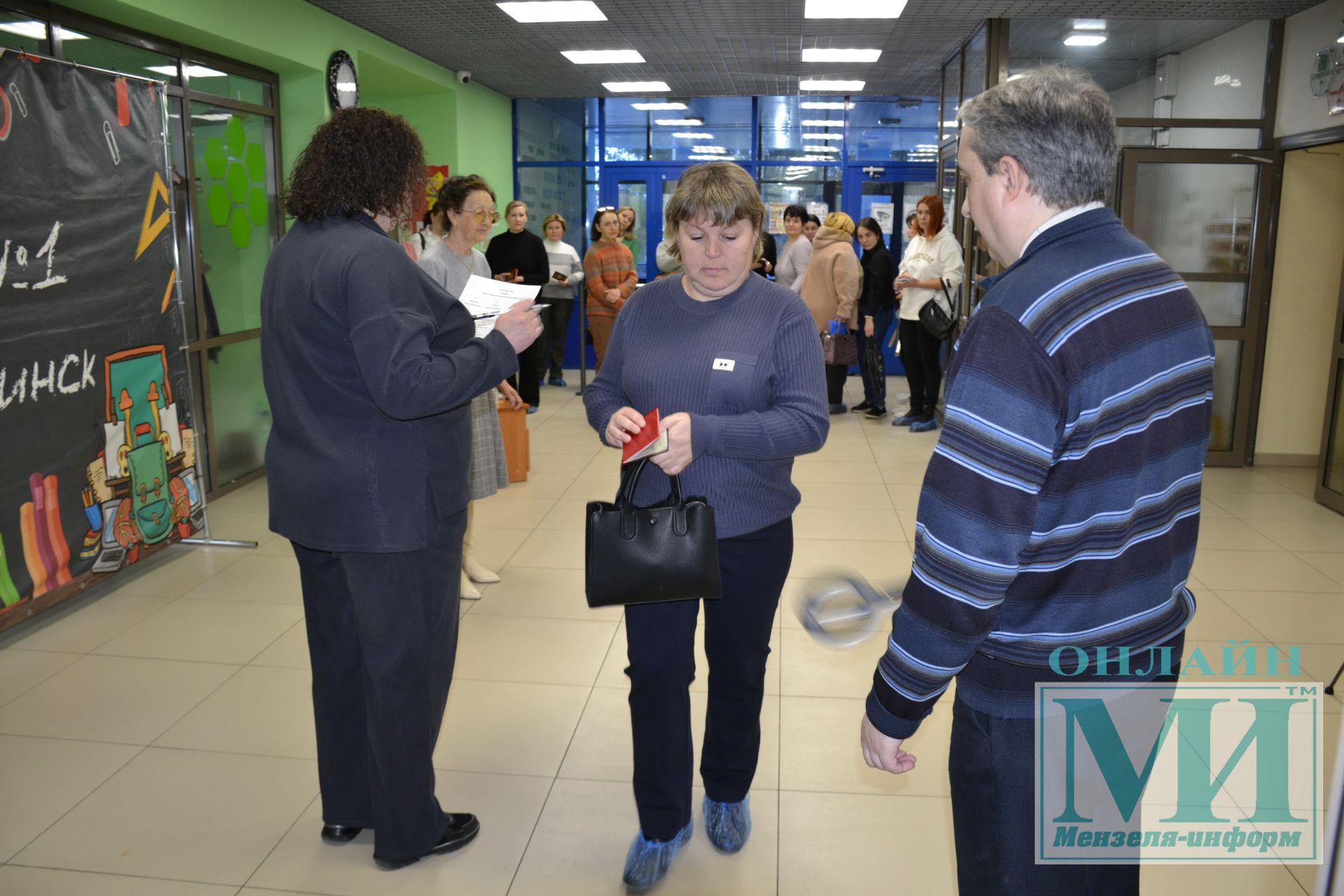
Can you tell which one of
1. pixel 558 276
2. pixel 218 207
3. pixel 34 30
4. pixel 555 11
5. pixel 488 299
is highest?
pixel 555 11

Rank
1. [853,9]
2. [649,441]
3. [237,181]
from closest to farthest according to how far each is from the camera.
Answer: [649,441]
[237,181]
[853,9]

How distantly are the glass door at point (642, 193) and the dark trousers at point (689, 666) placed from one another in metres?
8.74

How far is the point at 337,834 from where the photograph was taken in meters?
2.42

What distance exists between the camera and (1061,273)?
1.21m

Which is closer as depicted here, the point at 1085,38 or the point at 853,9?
the point at 853,9

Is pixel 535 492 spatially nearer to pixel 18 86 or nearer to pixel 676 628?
pixel 18 86

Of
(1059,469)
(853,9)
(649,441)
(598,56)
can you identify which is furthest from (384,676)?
(598,56)

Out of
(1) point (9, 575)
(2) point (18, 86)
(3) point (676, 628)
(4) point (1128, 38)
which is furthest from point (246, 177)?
(4) point (1128, 38)

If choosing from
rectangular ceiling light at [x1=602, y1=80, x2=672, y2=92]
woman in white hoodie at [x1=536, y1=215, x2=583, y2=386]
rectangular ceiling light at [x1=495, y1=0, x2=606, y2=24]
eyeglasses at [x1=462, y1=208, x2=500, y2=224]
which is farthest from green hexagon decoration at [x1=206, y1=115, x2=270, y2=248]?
rectangular ceiling light at [x1=602, y1=80, x2=672, y2=92]

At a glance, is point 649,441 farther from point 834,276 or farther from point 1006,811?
point 834,276

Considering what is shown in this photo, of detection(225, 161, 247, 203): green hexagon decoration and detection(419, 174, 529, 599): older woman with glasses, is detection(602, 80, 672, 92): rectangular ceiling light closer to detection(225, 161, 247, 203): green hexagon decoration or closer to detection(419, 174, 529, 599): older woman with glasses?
detection(225, 161, 247, 203): green hexagon decoration

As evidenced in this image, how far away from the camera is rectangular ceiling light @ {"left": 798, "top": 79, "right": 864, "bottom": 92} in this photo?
9570 millimetres

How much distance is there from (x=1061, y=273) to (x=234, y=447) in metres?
5.48

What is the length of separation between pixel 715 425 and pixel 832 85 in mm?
8637
